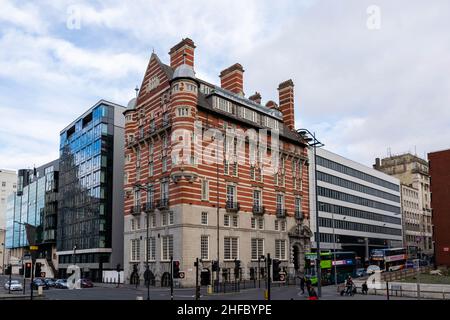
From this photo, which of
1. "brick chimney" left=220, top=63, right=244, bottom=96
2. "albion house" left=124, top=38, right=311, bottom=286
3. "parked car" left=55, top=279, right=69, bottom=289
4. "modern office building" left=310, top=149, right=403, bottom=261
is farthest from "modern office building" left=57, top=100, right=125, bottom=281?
"modern office building" left=310, top=149, right=403, bottom=261

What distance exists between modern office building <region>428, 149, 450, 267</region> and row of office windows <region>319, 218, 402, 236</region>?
20.6m

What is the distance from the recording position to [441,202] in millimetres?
79312

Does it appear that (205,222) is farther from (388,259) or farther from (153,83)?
(388,259)

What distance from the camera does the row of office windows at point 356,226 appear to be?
9386cm

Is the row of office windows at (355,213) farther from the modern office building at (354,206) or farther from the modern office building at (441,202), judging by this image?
the modern office building at (441,202)

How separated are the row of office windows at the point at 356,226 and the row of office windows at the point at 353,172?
35.7 ft

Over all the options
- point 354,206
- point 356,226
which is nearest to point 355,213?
point 354,206

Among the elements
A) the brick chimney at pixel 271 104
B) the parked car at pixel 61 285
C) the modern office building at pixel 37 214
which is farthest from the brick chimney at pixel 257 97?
the modern office building at pixel 37 214

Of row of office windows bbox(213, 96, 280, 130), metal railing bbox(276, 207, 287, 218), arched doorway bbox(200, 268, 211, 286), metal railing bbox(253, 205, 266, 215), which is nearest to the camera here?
arched doorway bbox(200, 268, 211, 286)

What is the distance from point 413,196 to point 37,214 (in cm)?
10776

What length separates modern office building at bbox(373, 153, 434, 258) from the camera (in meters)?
140

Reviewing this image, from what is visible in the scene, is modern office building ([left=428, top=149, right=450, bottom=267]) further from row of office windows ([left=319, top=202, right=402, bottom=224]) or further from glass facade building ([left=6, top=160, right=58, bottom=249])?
glass facade building ([left=6, top=160, right=58, bottom=249])
